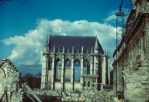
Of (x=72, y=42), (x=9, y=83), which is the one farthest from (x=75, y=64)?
(x=9, y=83)

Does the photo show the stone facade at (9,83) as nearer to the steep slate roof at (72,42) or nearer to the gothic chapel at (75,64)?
the gothic chapel at (75,64)

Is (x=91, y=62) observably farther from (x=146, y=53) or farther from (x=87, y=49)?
(x=146, y=53)

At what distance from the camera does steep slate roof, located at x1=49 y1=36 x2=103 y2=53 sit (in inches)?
2099

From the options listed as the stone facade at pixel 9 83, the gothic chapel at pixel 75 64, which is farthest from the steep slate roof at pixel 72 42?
the stone facade at pixel 9 83

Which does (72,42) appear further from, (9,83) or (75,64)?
(9,83)

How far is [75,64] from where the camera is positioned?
5159 cm

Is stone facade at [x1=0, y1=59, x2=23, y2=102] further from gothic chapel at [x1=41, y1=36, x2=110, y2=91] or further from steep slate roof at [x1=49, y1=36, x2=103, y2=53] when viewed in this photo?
steep slate roof at [x1=49, y1=36, x2=103, y2=53]

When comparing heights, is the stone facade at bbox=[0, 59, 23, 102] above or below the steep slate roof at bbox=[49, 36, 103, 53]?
below

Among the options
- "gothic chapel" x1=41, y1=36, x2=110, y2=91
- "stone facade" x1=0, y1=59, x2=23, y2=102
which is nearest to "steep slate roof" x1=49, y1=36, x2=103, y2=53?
"gothic chapel" x1=41, y1=36, x2=110, y2=91

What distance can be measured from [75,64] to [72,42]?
21.7 ft

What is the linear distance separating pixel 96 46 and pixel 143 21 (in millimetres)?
35122

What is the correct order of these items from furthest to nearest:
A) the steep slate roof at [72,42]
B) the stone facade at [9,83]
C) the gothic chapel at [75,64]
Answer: the steep slate roof at [72,42] < the gothic chapel at [75,64] < the stone facade at [9,83]

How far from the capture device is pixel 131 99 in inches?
514

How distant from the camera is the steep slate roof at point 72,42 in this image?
5331 centimetres
